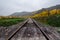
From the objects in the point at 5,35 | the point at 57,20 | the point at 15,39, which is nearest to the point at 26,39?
the point at 15,39

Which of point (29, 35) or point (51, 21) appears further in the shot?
point (51, 21)

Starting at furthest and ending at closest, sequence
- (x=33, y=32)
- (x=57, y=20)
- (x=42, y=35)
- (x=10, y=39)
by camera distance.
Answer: (x=57, y=20) < (x=33, y=32) < (x=42, y=35) < (x=10, y=39)

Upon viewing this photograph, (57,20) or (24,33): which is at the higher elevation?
(24,33)

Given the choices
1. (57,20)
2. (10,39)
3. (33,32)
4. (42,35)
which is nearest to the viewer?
(10,39)

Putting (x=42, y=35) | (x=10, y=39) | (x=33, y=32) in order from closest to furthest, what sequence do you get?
(x=10, y=39) → (x=42, y=35) → (x=33, y=32)

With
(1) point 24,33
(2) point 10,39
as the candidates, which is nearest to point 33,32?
(1) point 24,33

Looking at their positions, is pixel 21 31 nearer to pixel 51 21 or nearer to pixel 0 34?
pixel 0 34

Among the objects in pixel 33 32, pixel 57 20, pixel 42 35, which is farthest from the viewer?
pixel 57 20

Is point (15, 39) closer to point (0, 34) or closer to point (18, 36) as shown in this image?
point (18, 36)

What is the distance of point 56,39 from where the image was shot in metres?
6.92

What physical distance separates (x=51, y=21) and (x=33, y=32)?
17.7 m

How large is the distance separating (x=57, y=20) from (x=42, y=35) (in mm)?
17944

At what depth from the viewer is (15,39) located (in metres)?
6.36

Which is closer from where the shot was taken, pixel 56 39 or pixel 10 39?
pixel 10 39
